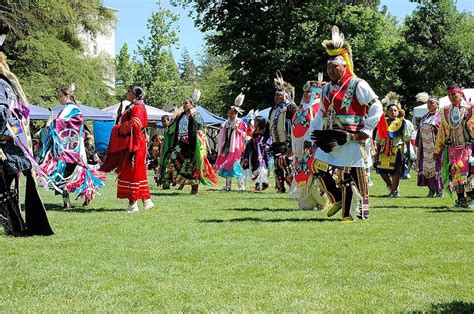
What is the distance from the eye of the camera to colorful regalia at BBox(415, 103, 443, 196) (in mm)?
12320

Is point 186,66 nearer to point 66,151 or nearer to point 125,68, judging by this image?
point 125,68

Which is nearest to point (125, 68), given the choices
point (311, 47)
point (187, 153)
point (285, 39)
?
point (285, 39)

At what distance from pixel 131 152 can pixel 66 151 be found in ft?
3.37

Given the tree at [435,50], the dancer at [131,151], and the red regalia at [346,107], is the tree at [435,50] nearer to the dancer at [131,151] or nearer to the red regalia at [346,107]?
the dancer at [131,151]

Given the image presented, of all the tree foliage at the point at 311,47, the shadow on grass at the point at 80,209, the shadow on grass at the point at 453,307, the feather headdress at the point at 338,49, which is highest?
the tree foliage at the point at 311,47

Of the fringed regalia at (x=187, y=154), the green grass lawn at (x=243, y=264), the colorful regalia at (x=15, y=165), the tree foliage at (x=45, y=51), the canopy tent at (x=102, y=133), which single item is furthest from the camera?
the canopy tent at (x=102, y=133)

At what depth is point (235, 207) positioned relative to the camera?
411 inches

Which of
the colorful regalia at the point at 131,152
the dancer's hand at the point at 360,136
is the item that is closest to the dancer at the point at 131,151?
the colorful regalia at the point at 131,152

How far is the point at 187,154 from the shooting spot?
512 inches

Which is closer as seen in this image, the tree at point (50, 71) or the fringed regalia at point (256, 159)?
the fringed regalia at point (256, 159)

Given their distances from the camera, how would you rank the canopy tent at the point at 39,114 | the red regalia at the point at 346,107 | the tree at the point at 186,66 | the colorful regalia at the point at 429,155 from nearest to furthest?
the red regalia at the point at 346,107 → the colorful regalia at the point at 429,155 → the canopy tent at the point at 39,114 → the tree at the point at 186,66

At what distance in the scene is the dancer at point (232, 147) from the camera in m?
14.8

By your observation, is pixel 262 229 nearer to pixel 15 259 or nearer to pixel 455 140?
pixel 15 259

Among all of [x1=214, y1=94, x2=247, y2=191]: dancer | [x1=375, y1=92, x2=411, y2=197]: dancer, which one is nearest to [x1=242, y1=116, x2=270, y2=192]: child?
[x1=214, y1=94, x2=247, y2=191]: dancer
